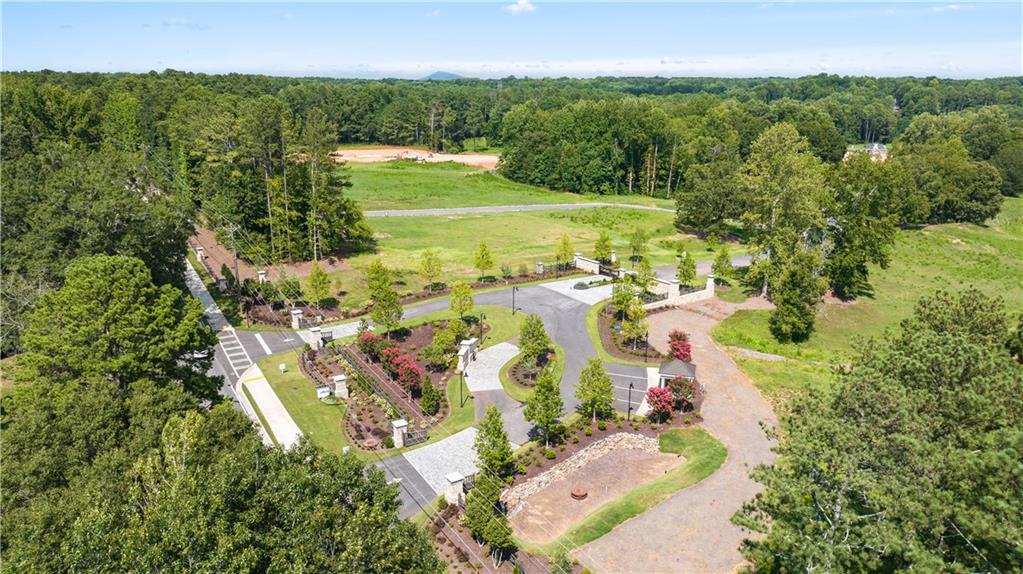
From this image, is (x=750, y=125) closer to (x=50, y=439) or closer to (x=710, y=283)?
(x=710, y=283)

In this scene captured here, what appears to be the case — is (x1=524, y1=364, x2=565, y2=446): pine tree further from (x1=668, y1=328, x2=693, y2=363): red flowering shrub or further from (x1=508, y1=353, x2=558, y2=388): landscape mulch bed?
(x1=668, y1=328, x2=693, y2=363): red flowering shrub

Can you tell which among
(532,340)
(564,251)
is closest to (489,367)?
(532,340)

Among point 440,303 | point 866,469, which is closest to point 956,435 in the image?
point 866,469

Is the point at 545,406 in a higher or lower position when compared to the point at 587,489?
higher

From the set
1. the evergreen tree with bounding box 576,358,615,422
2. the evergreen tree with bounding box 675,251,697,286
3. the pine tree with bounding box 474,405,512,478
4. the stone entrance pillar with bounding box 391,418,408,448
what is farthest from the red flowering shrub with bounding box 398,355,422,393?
the evergreen tree with bounding box 675,251,697,286

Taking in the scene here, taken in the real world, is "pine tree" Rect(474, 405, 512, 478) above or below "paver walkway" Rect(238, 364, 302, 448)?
above

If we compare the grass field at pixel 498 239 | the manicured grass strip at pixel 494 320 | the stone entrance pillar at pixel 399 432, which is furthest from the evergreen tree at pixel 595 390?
the grass field at pixel 498 239

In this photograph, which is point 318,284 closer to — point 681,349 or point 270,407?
point 270,407
